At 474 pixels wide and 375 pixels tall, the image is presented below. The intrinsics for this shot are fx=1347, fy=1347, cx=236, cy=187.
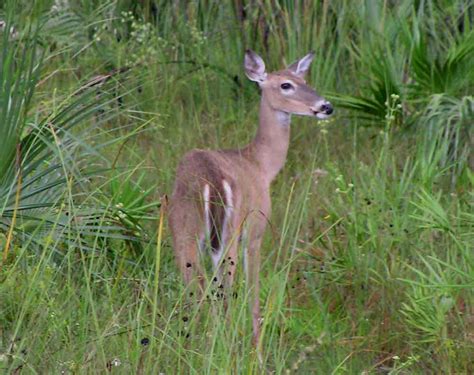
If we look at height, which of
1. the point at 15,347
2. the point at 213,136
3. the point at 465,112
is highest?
the point at 15,347

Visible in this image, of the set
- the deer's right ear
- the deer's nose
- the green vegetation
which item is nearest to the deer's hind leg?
the green vegetation

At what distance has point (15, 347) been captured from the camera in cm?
489

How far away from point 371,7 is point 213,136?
4.36ft

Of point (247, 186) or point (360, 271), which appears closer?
point (360, 271)

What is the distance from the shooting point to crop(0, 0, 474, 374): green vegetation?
16.4 ft

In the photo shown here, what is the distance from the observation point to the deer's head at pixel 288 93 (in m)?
7.66

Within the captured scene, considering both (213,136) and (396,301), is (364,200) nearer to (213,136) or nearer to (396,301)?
(396,301)

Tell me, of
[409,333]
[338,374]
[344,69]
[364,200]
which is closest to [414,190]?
[364,200]

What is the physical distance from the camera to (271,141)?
766cm

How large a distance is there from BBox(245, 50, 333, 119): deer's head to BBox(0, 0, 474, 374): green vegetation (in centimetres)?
32

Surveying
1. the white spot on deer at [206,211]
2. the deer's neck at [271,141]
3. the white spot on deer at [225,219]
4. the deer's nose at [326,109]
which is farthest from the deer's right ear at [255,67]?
the white spot on deer at [206,211]

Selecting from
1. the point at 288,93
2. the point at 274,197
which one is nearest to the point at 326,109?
the point at 288,93

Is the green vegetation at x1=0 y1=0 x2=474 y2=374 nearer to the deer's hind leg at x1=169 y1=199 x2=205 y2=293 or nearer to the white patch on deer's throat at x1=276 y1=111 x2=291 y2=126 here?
the deer's hind leg at x1=169 y1=199 x2=205 y2=293

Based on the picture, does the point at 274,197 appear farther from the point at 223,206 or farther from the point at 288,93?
the point at 223,206
